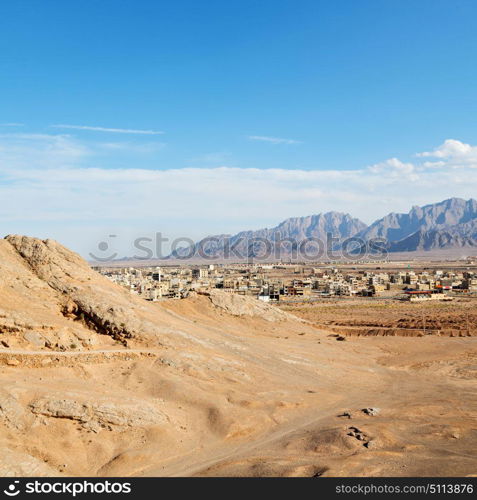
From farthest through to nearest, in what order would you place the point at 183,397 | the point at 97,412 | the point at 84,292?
the point at 84,292
the point at 183,397
the point at 97,412

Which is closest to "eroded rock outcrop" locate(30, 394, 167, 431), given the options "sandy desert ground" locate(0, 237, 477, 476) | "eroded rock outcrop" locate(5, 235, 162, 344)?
"sandy desert ground" locate(0, 237, 477, 476)

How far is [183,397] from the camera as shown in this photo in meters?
19.9

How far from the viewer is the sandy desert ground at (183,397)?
600 inches

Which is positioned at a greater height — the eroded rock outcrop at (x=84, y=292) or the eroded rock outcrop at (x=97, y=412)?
the eroded rock outcrop at (x=84, y=292)

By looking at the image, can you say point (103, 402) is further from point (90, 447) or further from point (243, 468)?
point (243, 468)

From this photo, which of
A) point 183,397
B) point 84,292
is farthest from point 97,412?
point 84,292

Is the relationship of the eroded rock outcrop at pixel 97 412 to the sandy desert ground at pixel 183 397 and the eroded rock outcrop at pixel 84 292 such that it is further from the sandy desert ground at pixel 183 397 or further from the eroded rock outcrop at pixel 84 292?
the eroded rock outcrop at pixel 84 292

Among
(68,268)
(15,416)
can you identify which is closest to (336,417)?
(15,416)

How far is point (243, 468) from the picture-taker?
1499cm

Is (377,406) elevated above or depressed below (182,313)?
below

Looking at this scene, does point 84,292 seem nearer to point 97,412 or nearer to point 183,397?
point 183,397

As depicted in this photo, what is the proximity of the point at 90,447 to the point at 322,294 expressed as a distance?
74.0m

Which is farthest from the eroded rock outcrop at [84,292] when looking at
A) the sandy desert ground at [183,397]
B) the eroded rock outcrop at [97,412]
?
the eroded rock outcrop at [97,412]

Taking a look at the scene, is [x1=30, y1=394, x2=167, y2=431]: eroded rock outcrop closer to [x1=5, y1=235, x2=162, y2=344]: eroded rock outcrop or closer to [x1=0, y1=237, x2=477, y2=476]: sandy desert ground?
[x1=0, y1=237, x2=477, y2=476]: sandy desert ground
